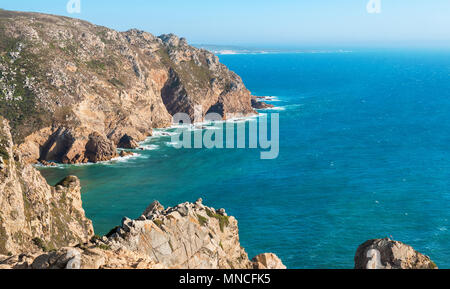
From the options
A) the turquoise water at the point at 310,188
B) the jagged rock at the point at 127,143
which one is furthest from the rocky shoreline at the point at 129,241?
the jagged rock at the point at 127,143

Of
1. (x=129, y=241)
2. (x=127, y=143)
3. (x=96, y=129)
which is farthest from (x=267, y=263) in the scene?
(x=127, y=143)

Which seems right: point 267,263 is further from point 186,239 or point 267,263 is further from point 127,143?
point 127,143

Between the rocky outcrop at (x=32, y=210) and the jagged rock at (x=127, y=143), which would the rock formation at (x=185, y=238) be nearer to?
the rocky outcrop at (x=32, y=210)

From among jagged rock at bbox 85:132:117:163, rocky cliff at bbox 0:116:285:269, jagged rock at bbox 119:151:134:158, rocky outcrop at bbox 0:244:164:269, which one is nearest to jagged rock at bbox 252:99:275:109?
jagged rock at bbox 119:151:134:158

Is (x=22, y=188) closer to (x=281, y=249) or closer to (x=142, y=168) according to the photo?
(x=281, y=249)
